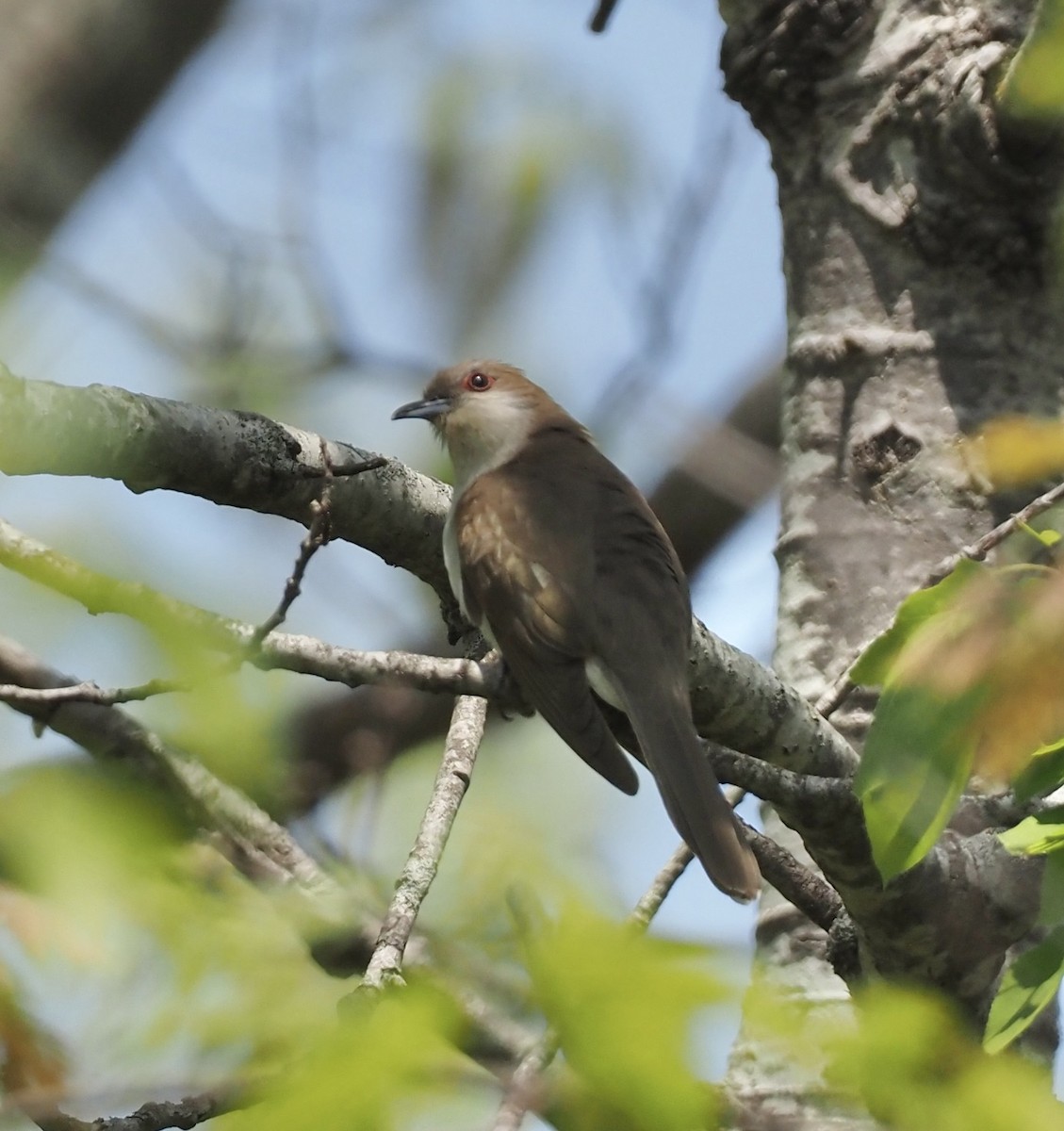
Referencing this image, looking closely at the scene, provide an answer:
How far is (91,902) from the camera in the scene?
2.59 meters

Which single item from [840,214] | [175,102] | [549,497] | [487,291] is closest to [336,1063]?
[175,102]

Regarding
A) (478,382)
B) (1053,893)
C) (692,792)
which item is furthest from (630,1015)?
(478,382)

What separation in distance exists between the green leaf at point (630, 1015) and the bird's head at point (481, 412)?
3364 mm

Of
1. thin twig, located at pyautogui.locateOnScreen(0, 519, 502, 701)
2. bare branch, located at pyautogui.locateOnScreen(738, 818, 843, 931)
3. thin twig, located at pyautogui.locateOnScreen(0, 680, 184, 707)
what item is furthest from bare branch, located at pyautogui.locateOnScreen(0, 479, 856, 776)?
bare branch, located at pyautogui.locateOnScreen(738, 818, 843, 931)

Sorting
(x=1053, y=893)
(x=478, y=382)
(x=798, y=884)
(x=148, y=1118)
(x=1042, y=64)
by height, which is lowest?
(x=148, y=1118)

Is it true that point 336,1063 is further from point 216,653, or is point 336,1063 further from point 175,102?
point 175,102

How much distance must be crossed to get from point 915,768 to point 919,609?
26 cm

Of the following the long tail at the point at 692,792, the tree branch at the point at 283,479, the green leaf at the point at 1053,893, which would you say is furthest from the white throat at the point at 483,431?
the green leaf at the point at 1053,893

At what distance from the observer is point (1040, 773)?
252 cm

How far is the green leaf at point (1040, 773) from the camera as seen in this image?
97.3 inches

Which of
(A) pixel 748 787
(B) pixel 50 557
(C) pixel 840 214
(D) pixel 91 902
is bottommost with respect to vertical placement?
(D) pixel 91 902

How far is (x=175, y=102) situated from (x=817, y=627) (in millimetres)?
2143

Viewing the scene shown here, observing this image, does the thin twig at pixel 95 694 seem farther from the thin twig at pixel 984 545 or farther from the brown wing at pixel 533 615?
the thin twig at pixel 984 545

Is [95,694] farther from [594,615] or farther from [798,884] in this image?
[798,884]
